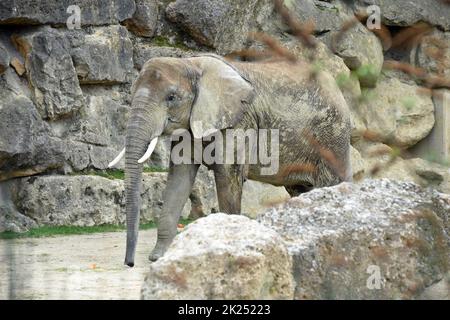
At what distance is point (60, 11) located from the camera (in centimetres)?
1062

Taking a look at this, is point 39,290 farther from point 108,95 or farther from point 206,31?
point 206,31

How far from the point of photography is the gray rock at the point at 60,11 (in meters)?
10.2

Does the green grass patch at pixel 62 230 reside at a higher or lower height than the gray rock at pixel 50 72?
lower

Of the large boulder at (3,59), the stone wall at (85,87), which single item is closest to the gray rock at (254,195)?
the stone wall at (85,87)

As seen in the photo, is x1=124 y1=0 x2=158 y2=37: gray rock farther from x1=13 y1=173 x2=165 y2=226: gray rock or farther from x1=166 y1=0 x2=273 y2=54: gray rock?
x1=13 y1=173 x2=165 y2=226: gray rock

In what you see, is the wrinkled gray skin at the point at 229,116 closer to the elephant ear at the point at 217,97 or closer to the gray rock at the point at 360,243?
the elephant ear at the point at 217,97

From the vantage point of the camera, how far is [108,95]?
1131 centimetres

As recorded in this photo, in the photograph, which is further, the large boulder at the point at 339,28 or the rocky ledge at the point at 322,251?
the large boulder at the point at 339,28

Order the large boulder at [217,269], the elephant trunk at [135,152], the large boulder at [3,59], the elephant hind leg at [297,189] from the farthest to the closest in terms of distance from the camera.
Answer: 1. the large boulder at [3,59]
2. the elephant hind leg at [297,189]
3. the elephant trunk at [135,152]
4. the large boulder at [217,269]

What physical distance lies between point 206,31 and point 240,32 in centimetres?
56

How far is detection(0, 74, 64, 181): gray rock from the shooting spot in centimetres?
1009

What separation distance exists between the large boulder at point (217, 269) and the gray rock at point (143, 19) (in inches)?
271

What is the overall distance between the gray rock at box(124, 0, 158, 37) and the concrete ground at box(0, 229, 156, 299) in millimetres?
2395

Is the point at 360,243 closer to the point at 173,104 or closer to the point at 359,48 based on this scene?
the point at 173,104
